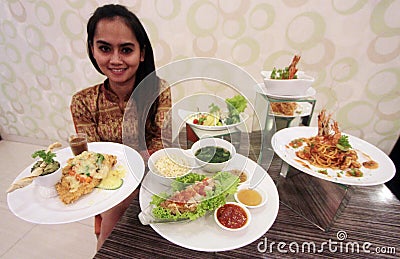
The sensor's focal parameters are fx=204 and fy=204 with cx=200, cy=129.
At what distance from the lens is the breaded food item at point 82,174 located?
0.77 metres

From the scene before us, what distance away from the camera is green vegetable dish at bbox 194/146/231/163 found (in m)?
0.85

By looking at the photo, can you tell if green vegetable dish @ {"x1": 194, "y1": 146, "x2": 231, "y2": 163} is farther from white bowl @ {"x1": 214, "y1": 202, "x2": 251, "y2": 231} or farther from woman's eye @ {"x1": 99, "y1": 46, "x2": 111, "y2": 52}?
woman's eye @ {"x1": 99, "y1": 46, "x2": 111, "y2": 52}

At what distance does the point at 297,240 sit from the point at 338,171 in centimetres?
30

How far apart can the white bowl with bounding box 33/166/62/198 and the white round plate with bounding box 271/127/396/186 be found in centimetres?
87

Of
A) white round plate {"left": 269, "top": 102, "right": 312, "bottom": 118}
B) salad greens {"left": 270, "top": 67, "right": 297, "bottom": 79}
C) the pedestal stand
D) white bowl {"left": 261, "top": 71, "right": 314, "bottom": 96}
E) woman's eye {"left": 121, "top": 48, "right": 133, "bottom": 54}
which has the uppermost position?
woman's eye {"left": 121, "top": 48, "right": 133, "bottom": 54}

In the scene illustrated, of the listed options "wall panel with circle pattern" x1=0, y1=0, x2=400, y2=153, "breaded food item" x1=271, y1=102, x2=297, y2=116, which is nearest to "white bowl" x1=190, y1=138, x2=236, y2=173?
"breaded food item" x1=271, y1=102, x2=297, y2=116

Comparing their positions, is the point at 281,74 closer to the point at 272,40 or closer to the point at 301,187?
the point at 301,187

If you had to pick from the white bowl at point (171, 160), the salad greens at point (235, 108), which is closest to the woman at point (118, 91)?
the white bowl at point (171, 160)

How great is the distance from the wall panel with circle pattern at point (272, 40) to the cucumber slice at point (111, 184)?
1220 mm

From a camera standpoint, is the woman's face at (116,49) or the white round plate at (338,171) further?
the woman's face at (116,49)

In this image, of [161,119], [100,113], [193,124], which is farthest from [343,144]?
[100,113]

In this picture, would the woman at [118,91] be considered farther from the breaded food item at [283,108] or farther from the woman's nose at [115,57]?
the breaded food item at [283,108]

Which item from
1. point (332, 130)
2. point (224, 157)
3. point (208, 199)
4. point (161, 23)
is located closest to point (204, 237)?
point (208, 199)

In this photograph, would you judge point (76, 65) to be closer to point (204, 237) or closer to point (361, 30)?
point (204, 237)
